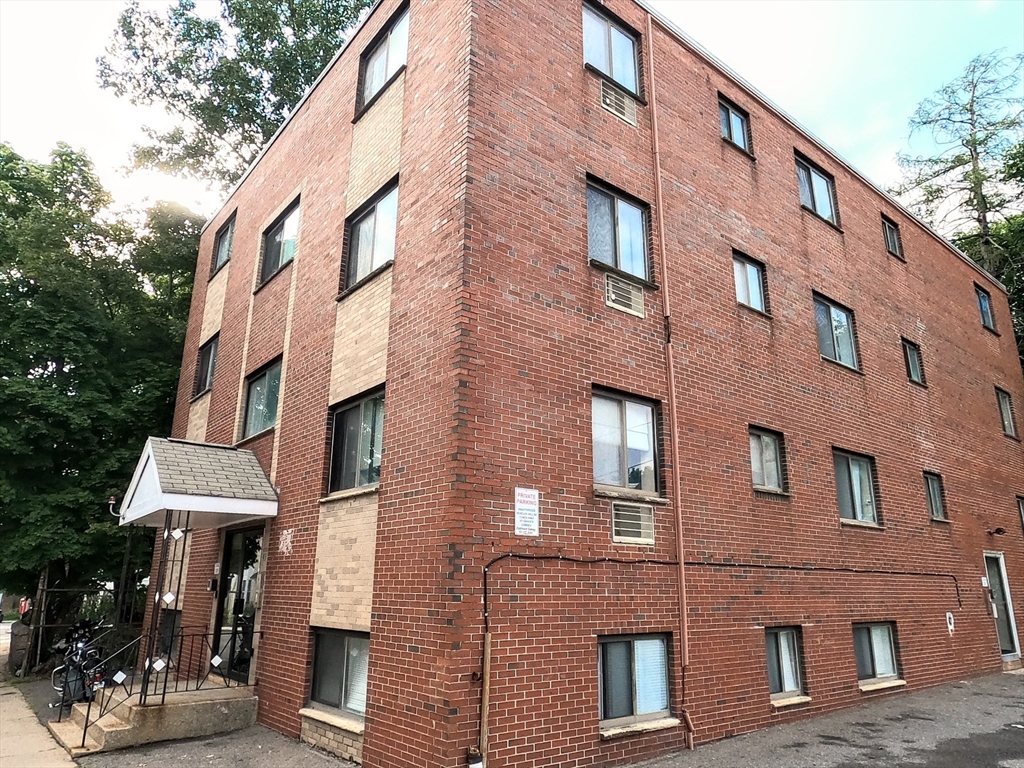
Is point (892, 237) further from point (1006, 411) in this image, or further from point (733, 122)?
point (1006, 411)

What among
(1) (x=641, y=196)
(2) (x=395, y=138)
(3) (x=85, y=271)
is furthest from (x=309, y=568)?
(3) (x=85, y=271)

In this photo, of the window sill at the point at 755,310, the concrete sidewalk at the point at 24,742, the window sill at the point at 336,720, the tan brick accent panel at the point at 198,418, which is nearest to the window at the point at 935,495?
the window sill at the point at 755,310

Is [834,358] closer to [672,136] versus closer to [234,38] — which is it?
[672,136]

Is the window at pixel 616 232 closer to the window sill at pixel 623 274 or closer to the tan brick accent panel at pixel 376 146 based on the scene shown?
the window sill at pixel 623 274

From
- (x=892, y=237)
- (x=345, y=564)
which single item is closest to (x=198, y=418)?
(x=345, y=564)

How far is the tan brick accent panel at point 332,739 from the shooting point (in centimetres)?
676

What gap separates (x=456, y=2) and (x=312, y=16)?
19569 millimetres

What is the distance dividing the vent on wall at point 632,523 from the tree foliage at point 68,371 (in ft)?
40.1

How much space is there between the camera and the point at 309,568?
838 cm

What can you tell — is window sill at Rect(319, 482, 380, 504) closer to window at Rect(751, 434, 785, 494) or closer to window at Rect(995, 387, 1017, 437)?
window at Rect(751, 434, 785, 494)

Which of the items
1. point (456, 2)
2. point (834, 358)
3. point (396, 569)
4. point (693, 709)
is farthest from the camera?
point (834, 358)

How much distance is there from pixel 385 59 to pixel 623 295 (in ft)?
17.9

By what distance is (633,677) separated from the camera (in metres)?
7.17

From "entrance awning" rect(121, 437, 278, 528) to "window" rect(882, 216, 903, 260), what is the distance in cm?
1415
